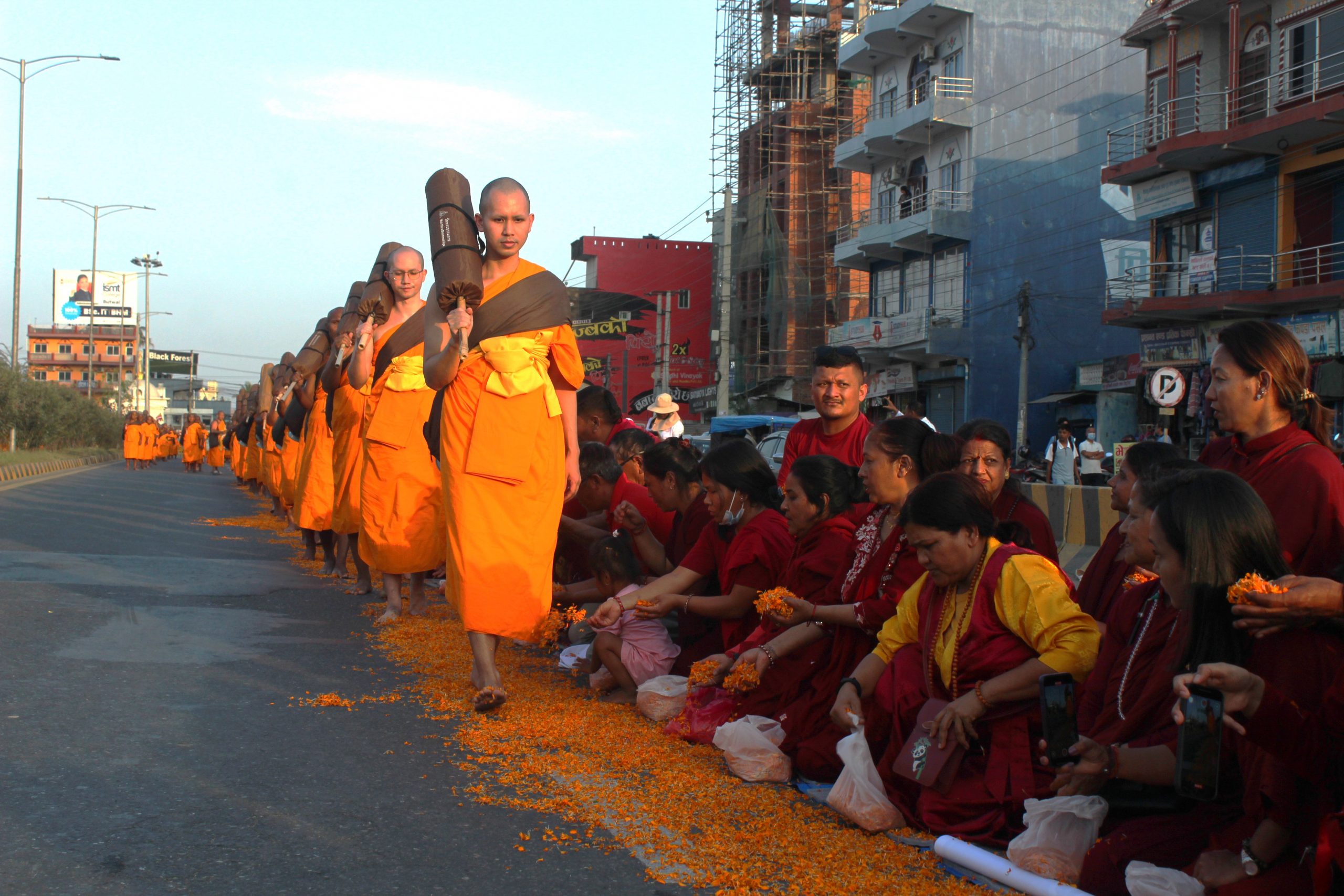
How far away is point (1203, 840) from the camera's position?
2941mm

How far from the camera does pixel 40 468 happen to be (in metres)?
31.2

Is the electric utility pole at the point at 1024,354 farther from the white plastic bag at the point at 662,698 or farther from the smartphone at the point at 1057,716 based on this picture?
the smartphone at the point at 1057,716

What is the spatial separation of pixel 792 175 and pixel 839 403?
1768 inches

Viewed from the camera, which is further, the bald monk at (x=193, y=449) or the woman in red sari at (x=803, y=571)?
the bald monk at (x=193, y=449)

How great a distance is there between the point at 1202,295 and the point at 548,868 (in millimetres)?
22037

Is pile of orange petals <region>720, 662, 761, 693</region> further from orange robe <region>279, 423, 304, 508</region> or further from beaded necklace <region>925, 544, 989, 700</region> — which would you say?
orange robe <region>279, 423, 304, 508</region>

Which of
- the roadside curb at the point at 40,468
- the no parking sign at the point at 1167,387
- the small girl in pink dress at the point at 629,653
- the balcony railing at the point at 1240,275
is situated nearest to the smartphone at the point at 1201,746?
the small girl in pink dress at the point at 629,653

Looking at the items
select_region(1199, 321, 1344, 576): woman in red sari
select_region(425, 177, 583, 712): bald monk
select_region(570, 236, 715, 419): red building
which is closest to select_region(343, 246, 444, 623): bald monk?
select_region(425, 177, 583, 712): bald monk

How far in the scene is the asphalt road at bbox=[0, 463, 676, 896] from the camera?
302cm

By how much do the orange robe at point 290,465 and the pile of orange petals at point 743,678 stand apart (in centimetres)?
872

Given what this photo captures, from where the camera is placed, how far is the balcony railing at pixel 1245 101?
66.7 feet

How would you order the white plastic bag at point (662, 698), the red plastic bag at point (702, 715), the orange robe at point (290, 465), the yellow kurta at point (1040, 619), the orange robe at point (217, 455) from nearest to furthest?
the yellow kurta at point (1040, 619) → the red plastic bag at point (702, 715) → the white plastic bag at point (662, 698) → the orange robe at point (290, 465) → the orange robe at point (217, 455)

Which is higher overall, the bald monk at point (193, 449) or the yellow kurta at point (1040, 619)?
the bald monk at point (193, 449)

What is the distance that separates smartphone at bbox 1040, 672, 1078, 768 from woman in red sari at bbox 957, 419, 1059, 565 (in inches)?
68.8
